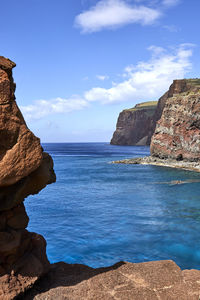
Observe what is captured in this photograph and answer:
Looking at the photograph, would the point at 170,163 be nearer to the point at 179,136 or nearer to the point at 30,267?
the point at 179,136

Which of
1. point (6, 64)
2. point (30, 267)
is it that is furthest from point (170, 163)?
point (6, 64)

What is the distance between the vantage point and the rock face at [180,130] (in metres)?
75.9

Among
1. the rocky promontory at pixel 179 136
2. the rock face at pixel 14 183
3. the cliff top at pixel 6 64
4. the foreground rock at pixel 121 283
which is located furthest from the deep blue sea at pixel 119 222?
the rocky promontory at pixel 179 136

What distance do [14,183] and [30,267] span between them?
11.9 ft

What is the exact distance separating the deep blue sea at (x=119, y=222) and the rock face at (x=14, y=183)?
10200 mm

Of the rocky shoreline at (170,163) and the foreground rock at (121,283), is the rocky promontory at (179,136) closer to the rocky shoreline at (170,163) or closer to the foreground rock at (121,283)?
the rocky shoreline at (170,163)

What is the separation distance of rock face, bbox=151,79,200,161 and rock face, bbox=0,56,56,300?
226ft

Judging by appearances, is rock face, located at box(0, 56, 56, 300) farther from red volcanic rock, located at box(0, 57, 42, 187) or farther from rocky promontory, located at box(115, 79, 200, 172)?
rocky promontory, located at box(115, 79, 200, 172)

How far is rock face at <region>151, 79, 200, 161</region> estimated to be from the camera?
75938 mm

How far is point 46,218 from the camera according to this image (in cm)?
3180

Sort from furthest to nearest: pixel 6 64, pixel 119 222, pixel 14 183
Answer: pixel 119 222 < pixel 6 64 < pixel 14 183

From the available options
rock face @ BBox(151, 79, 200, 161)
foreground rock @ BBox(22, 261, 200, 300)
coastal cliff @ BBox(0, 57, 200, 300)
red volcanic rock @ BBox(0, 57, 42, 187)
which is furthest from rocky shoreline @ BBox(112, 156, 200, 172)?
red volcanic rock @ BBox(0, 57, 42, 187)

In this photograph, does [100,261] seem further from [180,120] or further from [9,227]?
[180,120]

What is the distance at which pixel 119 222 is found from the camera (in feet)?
96.2
